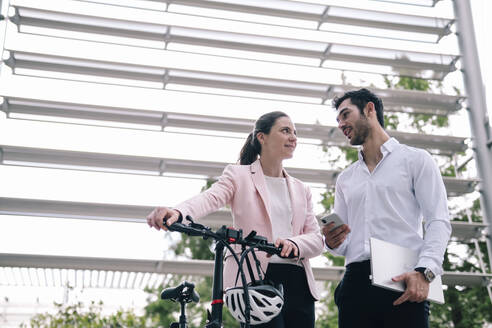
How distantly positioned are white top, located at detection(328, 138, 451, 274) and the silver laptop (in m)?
0.06

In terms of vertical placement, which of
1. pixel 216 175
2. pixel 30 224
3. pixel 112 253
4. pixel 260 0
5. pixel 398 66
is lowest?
pixel 112 253

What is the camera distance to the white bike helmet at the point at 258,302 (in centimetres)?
183

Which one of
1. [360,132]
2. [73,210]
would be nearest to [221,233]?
[360,132]

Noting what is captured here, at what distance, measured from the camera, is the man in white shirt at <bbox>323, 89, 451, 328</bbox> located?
2143 millimetres

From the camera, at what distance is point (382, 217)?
234 centimetres

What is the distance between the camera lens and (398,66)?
432cm

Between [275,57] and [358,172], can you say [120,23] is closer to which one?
[275,57]

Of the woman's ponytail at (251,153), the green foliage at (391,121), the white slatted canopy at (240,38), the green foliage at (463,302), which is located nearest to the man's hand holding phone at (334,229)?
the woman's ponytail at (251,153)

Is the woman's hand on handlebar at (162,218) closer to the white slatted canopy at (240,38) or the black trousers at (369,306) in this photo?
the black trousers at (369,306)

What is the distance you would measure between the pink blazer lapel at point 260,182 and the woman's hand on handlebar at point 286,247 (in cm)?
40

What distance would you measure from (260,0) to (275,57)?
0.43m

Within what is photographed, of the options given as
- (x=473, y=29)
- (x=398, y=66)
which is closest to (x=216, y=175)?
(x=398, y=66)

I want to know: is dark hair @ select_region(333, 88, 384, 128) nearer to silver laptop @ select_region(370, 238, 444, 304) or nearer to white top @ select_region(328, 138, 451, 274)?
white top @ select_region(328, 138, 451, 274)

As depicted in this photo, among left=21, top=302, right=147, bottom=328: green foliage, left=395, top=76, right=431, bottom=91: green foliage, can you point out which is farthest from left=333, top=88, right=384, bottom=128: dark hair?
left=395, top=76, right=431, bottom=91: green foliage
